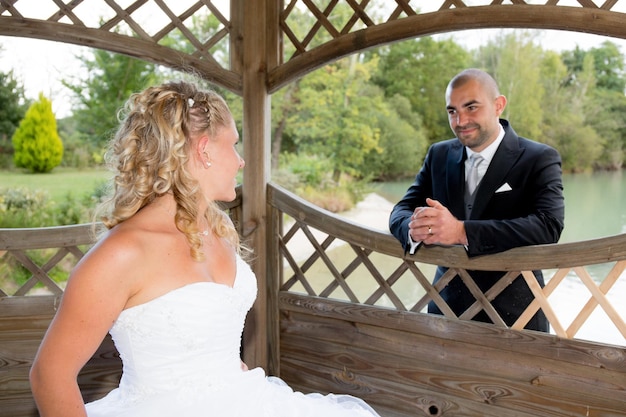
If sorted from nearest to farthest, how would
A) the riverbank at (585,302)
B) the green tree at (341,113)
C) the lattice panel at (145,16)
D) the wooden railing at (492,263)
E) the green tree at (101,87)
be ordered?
the wooden railing at (492,263), the lattice panel at (145,16), the riverbank at (585,302), the green tree at (101,87), the green tree at (341,113)

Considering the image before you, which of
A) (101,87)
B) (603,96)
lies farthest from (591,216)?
(101,87)

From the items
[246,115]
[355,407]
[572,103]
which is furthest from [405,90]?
[355,407]

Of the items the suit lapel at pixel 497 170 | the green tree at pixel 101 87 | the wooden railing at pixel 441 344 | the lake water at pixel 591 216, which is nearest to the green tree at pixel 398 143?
the lake water at pixel 591 216

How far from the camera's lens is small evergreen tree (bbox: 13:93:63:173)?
9.56 m

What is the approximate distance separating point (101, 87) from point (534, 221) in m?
9.02

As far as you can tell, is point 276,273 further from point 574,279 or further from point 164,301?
point 574,279

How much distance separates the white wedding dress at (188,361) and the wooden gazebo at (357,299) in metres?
1.21

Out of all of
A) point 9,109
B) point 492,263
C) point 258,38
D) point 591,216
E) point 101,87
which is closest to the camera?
point 492,263

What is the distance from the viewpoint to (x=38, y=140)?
32.2 feet

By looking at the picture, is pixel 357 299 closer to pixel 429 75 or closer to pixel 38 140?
pixel 38 140

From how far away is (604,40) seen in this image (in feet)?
31.6

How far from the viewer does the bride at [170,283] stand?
1.40 m

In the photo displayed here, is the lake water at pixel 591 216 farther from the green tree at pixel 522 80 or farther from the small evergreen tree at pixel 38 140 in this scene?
the small evergreen tree at pixel 38 140

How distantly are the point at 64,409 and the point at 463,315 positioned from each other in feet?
5.94
